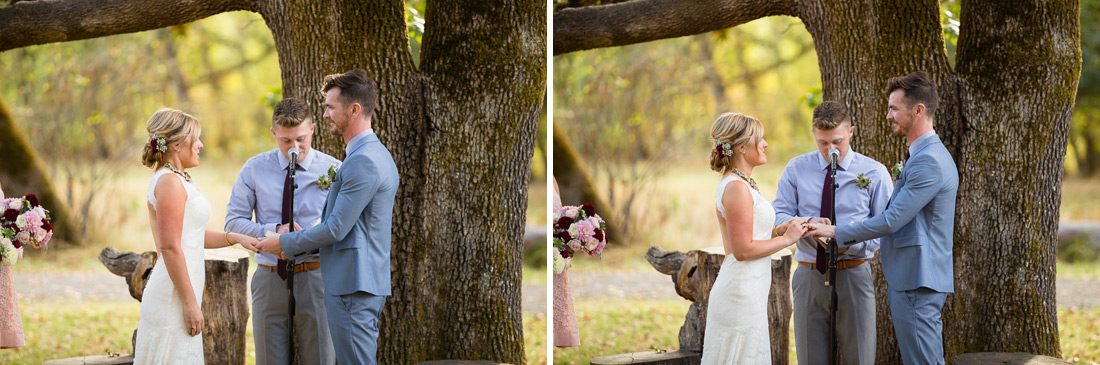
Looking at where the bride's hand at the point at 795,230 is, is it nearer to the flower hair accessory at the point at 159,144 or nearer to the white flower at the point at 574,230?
the white flower at the point at 574,230

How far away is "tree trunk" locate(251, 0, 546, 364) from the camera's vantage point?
501 cm

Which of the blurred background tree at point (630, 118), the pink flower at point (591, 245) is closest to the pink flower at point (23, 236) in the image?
the pink flower at point (591, 245)

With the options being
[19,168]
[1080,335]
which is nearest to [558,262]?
[1080,335]

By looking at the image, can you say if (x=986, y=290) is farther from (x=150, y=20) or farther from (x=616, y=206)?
(x=616, y=206)

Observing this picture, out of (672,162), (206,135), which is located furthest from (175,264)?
(206,135)

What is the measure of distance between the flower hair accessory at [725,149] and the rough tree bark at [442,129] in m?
1.60

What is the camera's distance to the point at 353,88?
3.84 meters

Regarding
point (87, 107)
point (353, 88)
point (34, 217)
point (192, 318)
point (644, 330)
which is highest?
point (87, 107)

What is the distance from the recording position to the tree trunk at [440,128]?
501cm

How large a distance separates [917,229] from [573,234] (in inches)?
74.0

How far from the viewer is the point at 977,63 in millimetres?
5352

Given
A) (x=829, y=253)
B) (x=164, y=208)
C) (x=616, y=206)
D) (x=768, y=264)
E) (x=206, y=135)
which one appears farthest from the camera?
(x=206, y=135)

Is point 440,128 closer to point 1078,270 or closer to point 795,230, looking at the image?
point 795,230

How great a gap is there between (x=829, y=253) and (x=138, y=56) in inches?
506
